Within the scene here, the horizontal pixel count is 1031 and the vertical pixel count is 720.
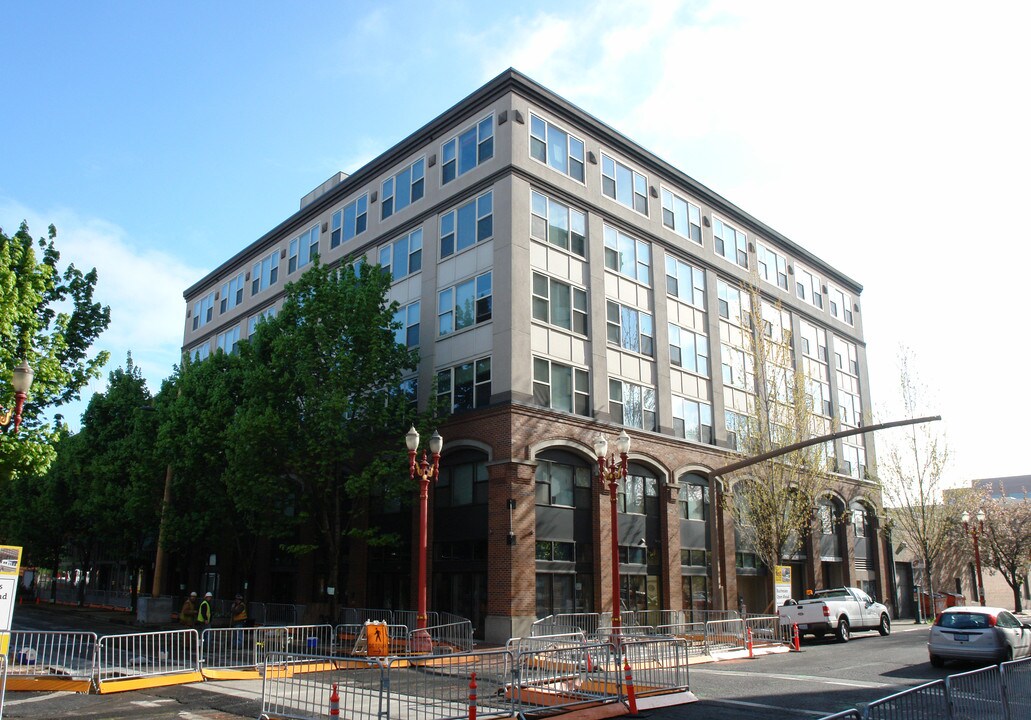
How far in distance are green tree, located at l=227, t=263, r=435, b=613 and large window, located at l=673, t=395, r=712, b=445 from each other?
11.9 metres

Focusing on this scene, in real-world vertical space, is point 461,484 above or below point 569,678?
above

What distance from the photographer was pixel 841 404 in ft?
154

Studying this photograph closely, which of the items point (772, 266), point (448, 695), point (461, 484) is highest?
point (772, 266)

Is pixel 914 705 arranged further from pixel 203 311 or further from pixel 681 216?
pixel 203 311

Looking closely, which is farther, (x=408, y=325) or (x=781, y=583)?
(x=408, y=325)

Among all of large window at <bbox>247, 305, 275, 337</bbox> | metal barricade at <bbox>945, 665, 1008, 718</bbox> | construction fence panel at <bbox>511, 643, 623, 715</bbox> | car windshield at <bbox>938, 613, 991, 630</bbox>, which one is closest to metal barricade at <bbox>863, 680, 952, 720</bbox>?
metal barricade at <bbox>945, 665, 1008, 718</bbox>

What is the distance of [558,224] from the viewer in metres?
31.3

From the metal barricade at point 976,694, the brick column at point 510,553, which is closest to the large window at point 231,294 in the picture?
the brick column at point 510,553

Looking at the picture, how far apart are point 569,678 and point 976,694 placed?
237 inches

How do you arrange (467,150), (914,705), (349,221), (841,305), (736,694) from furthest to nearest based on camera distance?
(841,305) → (349,221) → (467,150) → (736,694) → (914,705)

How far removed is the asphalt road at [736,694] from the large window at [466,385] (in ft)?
39.1

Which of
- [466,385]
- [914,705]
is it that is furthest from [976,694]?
[466,385]

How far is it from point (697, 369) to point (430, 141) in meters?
15.3

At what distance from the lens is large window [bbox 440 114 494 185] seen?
31.4 metres
